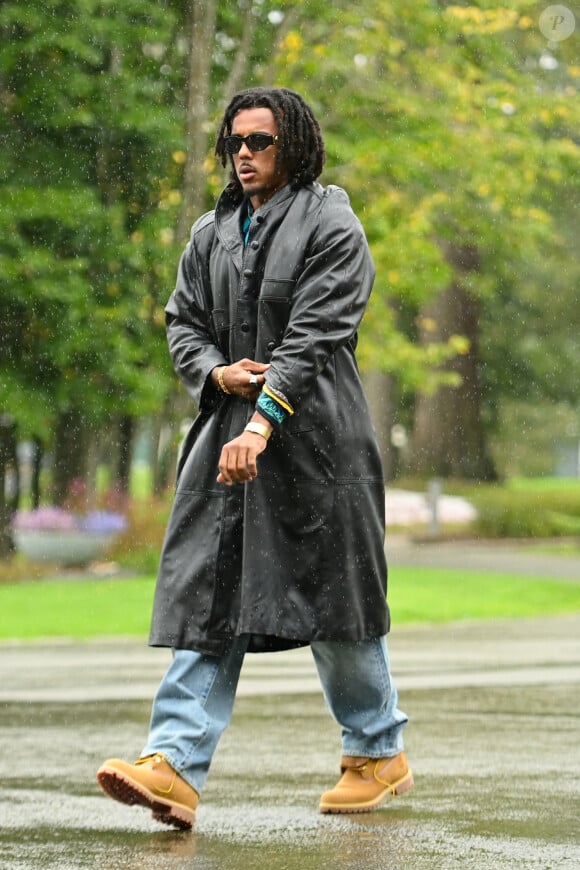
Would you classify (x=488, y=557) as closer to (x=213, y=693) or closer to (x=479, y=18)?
(x=479, y=18)

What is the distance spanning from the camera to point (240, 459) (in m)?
5.04

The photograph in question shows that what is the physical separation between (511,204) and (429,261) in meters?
1.45

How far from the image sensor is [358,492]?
530 cm

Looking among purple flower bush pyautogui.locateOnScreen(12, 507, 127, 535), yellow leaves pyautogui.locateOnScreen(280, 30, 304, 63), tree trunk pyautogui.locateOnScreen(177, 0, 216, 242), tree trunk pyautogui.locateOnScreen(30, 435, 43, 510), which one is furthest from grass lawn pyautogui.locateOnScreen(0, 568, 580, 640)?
yellow leaves pyautogui.locateOnScreen(280, 30, 304, 63)

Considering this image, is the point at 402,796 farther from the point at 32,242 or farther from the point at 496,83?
the point at 496,83

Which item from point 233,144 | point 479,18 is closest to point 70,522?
point 479,18

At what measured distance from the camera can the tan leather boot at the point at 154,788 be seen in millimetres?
5105

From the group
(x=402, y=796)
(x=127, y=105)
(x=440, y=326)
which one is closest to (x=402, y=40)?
(x=127, y=105)

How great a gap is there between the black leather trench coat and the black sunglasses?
0.47 ft

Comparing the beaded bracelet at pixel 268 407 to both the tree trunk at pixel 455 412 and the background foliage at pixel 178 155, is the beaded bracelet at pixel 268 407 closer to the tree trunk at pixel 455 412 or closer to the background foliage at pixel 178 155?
the background foliage at pixel 178 155

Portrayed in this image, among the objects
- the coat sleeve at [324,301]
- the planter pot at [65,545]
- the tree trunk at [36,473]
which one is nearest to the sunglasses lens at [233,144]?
the coat sleeve at [324,301]

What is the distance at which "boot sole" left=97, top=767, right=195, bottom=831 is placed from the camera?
200 inches

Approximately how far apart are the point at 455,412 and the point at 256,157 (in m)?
35.4

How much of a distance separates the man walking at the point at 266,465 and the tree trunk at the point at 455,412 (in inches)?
1317
